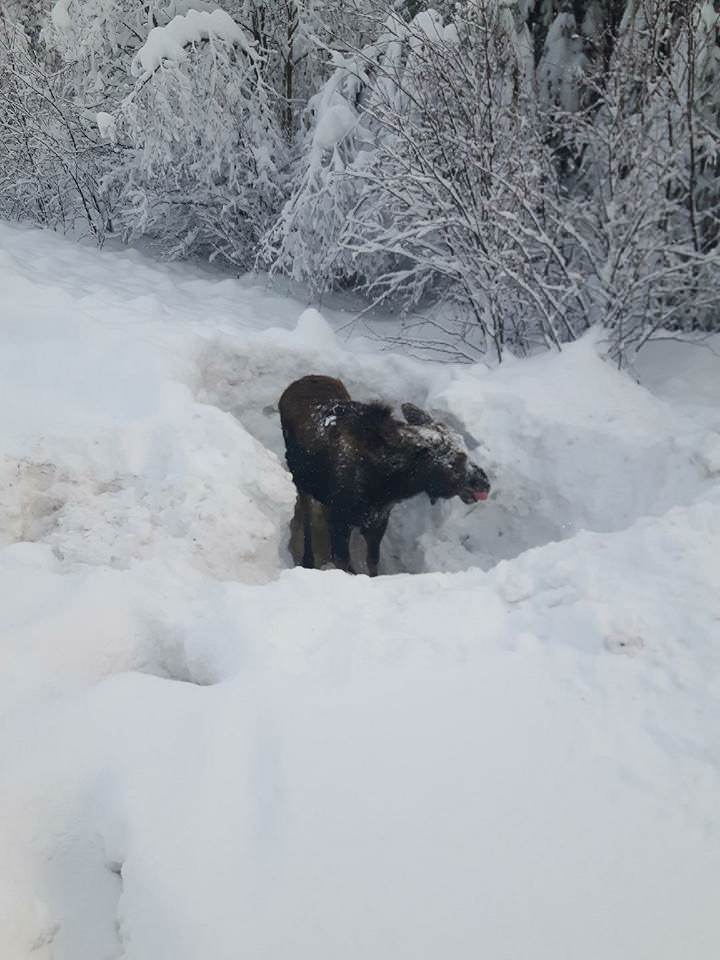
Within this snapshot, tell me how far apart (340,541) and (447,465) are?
96cm

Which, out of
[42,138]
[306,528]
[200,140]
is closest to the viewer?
[306,528]

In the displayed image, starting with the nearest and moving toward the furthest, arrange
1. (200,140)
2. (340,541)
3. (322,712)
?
(322,712)
(340,541)
(200,140)

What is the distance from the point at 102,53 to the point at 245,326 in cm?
555

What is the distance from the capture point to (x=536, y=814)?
1852mm

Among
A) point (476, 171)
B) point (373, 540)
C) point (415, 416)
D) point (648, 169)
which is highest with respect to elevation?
point (648, 169)

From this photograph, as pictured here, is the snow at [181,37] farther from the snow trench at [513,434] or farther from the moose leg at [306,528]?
the moose leg at [306,528]

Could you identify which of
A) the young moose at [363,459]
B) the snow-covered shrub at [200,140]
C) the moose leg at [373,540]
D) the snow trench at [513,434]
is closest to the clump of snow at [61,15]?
the snow-covered shrub at [200,140]

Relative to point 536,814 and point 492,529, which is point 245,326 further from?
point 536,814

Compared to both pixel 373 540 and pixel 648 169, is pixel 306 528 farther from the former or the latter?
pixel 648 169

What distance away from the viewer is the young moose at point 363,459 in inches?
167

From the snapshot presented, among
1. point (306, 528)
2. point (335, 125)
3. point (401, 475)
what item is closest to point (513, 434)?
point (401, 475)

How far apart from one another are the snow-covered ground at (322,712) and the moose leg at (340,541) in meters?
0.76

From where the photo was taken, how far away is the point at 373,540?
4656 mm

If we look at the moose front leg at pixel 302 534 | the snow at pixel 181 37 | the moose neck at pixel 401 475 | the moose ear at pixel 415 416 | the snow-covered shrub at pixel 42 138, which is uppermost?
the snow at pixel 181 37
